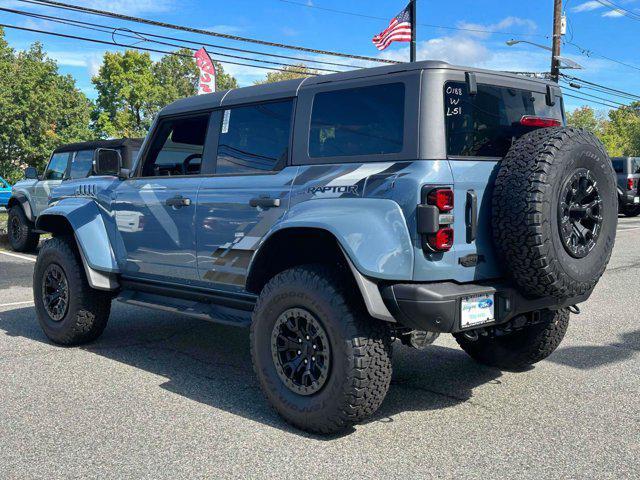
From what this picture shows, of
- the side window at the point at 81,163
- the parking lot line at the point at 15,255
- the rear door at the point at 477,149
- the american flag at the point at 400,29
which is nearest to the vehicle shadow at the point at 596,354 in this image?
the rear door at the point at 477,149

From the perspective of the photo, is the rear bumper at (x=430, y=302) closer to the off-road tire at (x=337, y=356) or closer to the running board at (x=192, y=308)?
the off-road tire at (x=337, y=356)

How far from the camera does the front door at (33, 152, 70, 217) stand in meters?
12.4

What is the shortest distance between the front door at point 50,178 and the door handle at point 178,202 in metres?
8.47

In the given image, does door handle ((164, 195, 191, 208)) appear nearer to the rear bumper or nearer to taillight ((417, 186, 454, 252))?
the rear bumper

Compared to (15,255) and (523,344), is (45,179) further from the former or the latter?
(523,344)

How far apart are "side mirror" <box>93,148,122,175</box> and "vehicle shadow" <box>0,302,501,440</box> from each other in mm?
1494

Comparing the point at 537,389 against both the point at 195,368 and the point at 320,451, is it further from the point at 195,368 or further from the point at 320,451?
the point at 195,368

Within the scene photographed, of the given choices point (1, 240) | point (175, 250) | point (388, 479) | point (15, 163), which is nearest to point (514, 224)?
point (388, 479)

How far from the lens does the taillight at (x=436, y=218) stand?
10.9ft

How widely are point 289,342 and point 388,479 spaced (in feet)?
3.43

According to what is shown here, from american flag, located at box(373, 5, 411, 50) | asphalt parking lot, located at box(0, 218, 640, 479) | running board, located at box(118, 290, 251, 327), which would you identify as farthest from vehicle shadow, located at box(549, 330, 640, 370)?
american flag, located at box(373, 5, 411, 50)

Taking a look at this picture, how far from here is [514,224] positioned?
343cm

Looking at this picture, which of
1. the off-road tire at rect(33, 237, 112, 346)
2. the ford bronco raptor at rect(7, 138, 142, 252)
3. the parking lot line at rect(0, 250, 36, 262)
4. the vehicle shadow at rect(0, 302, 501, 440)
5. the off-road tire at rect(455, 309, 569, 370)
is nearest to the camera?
the vehicle shadow at rect(0, 302, 501, 440)

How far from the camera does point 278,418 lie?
3.94 metres
